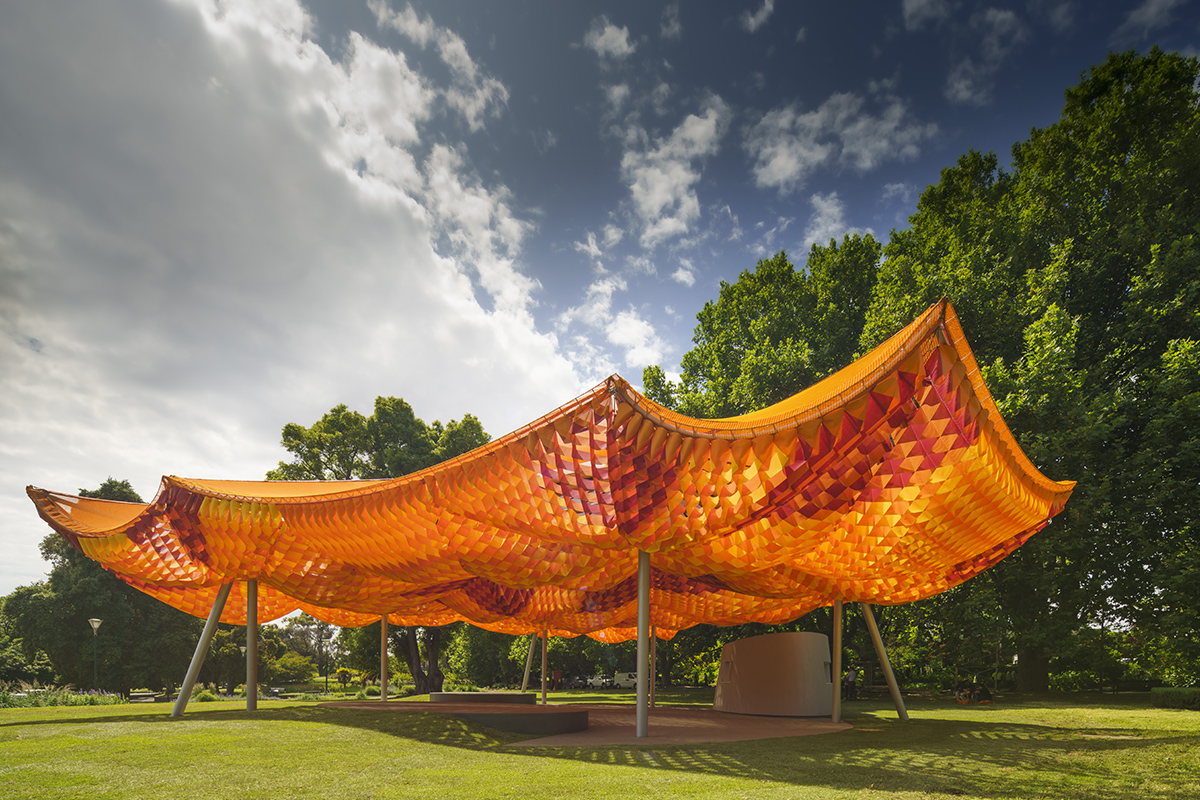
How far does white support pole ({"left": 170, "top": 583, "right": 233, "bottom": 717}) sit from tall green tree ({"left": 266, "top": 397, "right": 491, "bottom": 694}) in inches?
638

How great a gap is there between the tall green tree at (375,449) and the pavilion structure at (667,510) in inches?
561

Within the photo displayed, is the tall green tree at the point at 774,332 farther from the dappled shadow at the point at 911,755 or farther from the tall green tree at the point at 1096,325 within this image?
the dappled shadow at the point at 911,755

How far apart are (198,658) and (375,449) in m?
→ 18.5

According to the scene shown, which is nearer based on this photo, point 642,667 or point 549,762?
point 549,762

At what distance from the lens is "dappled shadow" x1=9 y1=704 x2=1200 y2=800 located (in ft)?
22.2

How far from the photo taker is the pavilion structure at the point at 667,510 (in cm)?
1022

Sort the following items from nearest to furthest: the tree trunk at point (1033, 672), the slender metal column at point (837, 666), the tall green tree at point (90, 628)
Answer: the slender metal column at point (837, 666)
the tree trunk at point (1033, 672)
the tall green tree at point (90, 628)

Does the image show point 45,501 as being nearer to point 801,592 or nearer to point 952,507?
point 801,592

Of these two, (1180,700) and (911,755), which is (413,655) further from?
(1180,700)

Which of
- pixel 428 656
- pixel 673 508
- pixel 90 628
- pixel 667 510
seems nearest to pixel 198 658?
pixel 667 510

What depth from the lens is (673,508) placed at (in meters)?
11.2

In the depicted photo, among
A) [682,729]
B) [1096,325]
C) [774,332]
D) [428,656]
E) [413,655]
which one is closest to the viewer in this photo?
[682,729]

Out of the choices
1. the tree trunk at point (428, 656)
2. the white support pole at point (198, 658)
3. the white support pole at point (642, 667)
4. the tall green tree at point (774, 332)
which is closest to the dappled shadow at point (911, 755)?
the white support pole at point (198, 658)

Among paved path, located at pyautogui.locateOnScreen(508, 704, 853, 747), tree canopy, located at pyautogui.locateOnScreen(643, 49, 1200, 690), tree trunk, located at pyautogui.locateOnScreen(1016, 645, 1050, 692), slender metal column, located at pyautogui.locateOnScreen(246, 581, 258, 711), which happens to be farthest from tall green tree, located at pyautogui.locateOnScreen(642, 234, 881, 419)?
slender metal column, located at pyautogui.locateOnScreen(246, 581, 258, 711)
